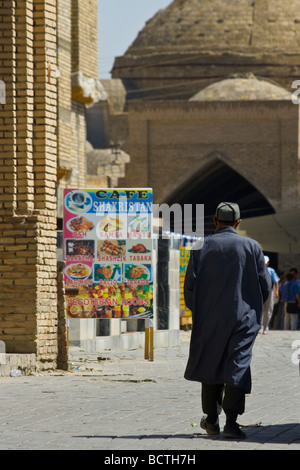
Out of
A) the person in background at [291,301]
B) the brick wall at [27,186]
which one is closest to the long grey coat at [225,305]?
the brick wall at [27,186]

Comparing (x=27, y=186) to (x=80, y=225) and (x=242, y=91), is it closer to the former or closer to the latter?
(x=80, y=225)

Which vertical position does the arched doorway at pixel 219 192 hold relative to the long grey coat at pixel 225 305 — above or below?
above

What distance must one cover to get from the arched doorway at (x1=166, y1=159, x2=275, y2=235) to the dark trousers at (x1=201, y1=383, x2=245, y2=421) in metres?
37.2

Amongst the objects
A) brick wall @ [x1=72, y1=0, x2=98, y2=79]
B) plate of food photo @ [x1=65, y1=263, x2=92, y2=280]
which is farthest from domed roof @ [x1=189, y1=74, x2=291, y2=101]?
A: plate of food photo @ [x1=65, y1=263, x2=92, y2=280]

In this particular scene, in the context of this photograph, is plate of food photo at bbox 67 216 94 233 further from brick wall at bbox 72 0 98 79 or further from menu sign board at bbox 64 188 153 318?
brick wall at bbox 72 0 98 79

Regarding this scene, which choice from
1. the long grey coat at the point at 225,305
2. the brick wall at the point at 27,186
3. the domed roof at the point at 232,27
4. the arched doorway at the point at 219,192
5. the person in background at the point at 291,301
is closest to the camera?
the long grey coat at the point at 225,305

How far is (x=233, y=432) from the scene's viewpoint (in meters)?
6.39

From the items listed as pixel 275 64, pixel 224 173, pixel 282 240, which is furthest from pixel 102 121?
pixel 282 240

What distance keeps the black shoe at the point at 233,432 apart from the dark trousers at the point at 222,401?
0.13 feet

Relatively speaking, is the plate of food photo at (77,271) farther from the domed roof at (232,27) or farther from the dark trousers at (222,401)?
the domed roof at (232,27)

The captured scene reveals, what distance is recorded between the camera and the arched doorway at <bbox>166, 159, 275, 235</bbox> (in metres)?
44.8

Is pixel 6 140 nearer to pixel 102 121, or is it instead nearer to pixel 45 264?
pixel 45 264

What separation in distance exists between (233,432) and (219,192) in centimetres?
4160

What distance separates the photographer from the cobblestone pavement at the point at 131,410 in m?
6.16
